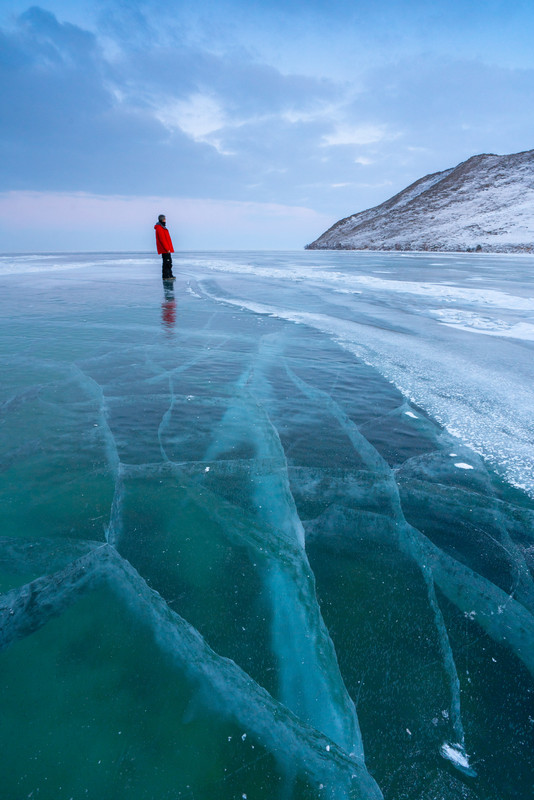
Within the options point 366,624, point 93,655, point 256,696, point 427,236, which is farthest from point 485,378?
point 427,236

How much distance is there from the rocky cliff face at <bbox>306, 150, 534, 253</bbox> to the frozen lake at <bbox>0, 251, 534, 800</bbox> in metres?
55.1

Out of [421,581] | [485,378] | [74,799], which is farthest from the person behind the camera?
[485,378]

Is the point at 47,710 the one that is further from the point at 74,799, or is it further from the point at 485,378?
the point at 485,378

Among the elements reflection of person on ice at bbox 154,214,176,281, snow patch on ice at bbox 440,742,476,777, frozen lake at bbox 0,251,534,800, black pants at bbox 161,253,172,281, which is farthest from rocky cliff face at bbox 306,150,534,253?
snow patch on ice at bbox 440,742,476,777

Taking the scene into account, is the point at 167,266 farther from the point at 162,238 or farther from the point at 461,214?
the point at 461,214

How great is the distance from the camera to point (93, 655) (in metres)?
1.48

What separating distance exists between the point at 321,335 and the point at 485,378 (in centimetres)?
270

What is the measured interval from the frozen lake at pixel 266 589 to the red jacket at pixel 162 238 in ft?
27.7

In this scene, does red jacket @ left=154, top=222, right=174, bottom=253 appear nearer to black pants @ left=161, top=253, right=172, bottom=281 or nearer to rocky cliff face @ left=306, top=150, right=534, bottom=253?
black pants @ left=161, top=253, right=172, bottom=281

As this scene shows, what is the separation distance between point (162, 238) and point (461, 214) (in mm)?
75024

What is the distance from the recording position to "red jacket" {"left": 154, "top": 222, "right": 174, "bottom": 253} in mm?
11304

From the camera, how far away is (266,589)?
1796 mm

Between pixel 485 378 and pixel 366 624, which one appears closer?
pixel 366 624

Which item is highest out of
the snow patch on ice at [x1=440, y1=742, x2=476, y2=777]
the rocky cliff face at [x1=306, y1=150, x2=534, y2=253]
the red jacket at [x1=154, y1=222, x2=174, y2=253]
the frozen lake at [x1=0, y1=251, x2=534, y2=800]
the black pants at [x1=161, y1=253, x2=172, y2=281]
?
the rocky cliff face at [x1=306, y1=150, x2=534, y2=253]
